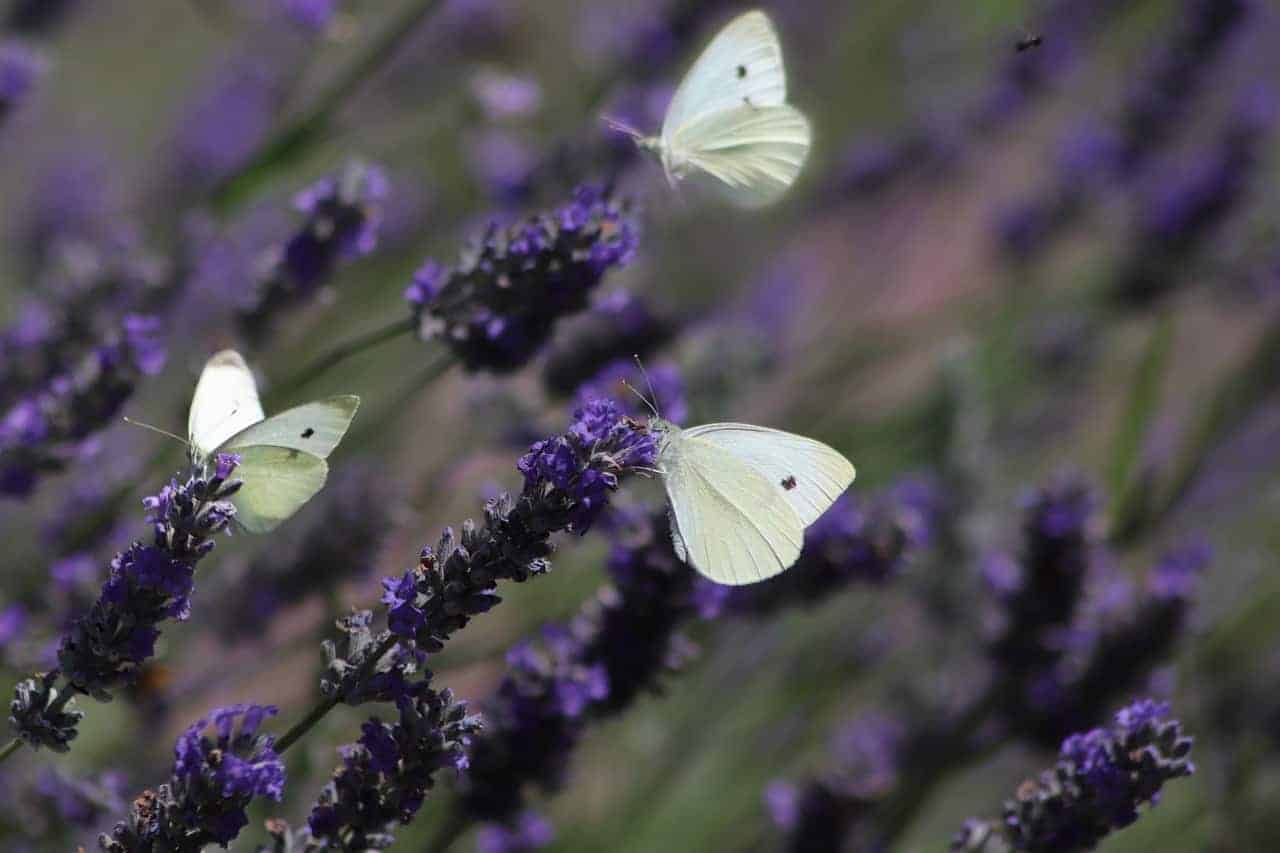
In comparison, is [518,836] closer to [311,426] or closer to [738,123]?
[311,426]

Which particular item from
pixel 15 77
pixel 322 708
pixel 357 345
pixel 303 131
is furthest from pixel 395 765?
pixel 15 77

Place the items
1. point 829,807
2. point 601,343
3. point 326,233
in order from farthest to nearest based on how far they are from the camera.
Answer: point 601,343
point 829,807
point 326,233

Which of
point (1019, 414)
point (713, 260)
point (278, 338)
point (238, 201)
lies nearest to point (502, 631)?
point (278, 338)

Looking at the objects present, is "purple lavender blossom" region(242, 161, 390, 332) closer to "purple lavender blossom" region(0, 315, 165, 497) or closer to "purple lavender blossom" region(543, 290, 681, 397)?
"purple lavender blossom" region(0, 315, 165, 497)

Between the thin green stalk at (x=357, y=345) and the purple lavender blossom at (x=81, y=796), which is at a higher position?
the thin green stalk at (x=357, y=345)

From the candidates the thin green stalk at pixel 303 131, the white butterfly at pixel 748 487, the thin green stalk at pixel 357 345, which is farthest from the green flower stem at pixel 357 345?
the thin green stalk at pixel 303 131

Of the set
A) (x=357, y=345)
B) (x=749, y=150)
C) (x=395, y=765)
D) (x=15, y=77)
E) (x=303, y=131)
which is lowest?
(x=395, y=765)

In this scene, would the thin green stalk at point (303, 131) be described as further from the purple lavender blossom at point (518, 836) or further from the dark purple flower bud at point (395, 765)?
the dark purple flower bud at point (395, 765)
